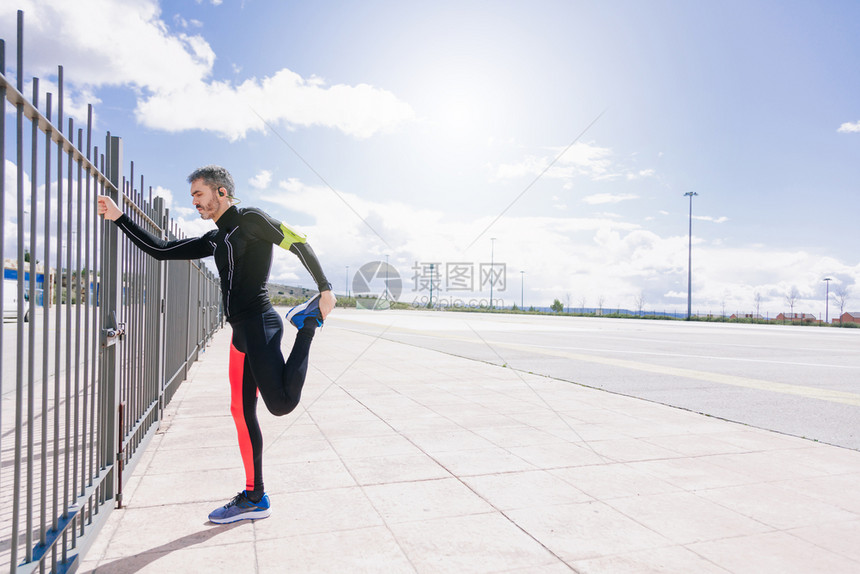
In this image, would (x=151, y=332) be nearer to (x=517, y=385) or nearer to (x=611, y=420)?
(x=611, y=420)

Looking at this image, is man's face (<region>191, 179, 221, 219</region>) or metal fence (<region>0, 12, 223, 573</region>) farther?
man's face (<region>191, 179, 221, 219</region>)

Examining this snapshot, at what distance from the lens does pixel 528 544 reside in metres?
3.03

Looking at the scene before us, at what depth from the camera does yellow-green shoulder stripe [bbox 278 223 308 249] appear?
10.9 feet

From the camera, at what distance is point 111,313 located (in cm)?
322

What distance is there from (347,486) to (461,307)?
78657mm

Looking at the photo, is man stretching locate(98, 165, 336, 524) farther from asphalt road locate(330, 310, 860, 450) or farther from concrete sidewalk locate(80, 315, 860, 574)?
asphalt road locate(330, 310, 860, 450)

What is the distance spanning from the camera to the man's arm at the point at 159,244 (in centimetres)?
327

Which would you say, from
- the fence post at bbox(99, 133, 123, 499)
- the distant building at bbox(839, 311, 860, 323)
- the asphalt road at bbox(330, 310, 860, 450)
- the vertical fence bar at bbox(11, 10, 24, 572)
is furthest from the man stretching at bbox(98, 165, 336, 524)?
the distant building at bbox(839, 311, 860, 323)

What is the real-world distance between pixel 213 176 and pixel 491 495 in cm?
264

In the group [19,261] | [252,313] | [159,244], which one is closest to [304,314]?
[252,313]

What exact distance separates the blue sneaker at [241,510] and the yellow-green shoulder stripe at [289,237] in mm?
1446

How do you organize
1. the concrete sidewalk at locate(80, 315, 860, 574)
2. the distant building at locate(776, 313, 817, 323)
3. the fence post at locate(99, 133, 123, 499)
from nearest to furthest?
the concrete sidewalk at locate(80, 315, 860, 574) → the fence post at locate(99, 133, 123, 499) → the distant building at locate(776, 313, 817, 323)

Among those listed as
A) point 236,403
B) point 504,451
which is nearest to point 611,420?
point 504,451

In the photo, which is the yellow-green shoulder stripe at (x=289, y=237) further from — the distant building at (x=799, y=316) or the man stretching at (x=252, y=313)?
the distant building at (x=799, y=316)
